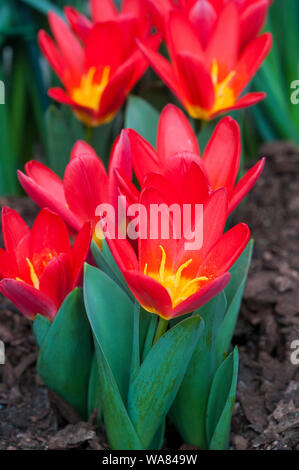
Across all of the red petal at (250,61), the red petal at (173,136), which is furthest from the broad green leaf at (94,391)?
the red petal at (250,61)

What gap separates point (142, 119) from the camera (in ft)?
4.05

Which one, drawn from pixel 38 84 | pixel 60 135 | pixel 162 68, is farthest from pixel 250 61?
pixel 38 84

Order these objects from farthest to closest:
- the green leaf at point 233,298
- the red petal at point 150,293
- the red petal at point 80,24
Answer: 1. the red petal at point 80,24
2. the green leaf at point 233,298
3. the red petal at point 150,293

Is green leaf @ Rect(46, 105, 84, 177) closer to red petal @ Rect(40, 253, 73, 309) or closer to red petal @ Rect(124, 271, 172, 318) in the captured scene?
red petal @ Rect(40, 253, 73, 309)

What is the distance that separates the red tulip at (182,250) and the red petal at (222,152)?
0.10 m

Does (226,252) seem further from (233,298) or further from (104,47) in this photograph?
(104,47)

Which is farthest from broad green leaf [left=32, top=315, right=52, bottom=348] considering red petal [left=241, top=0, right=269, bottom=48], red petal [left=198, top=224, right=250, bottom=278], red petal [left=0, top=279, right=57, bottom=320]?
red petal [left=241, top=0, right=269, bottom=48]

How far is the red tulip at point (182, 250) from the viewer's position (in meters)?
0.77

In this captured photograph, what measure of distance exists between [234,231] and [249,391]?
1.43ft

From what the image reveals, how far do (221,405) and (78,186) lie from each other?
1.24 feet

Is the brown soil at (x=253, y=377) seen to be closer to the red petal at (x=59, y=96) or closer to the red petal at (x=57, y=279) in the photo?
the red petal at (x=57, y=279)
